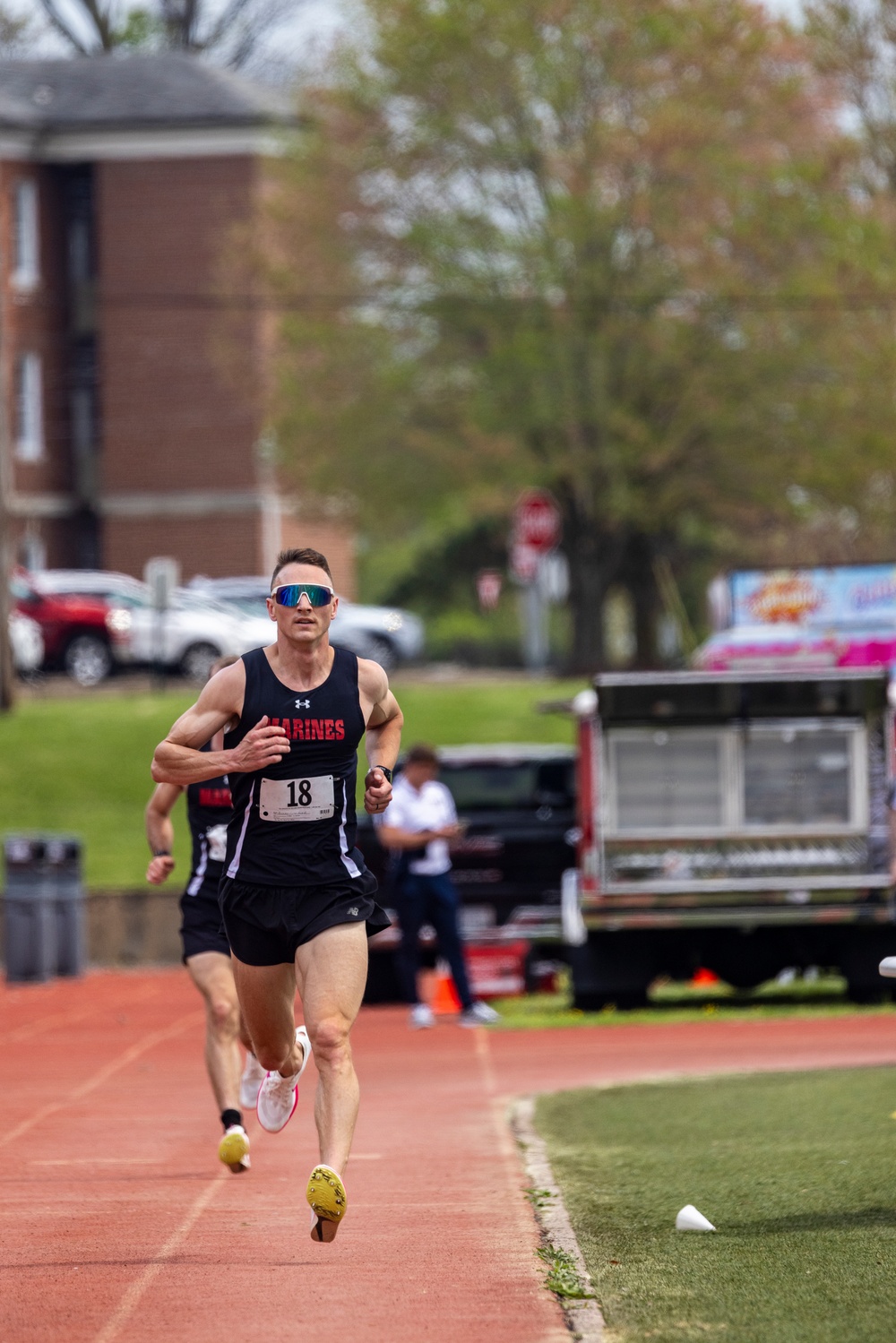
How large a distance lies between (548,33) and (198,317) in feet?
50.4

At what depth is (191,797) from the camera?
10.2 meters

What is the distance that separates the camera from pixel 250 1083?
988cm

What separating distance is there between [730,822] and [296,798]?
419 inches

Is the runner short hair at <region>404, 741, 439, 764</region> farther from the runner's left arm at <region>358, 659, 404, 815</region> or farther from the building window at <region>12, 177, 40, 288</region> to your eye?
the building window at <region>12, 177, 40, 288</region>

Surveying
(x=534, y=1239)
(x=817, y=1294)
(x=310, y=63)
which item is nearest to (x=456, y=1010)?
(x=534, y=1239)

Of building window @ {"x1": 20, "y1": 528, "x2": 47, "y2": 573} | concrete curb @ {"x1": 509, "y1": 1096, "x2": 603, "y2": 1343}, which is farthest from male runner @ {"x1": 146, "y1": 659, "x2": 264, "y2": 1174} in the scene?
building window @ {"x1": 20, "y1": 528, "x2": 47, "y2": 573}

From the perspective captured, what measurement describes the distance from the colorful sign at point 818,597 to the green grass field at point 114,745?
827 centimetres

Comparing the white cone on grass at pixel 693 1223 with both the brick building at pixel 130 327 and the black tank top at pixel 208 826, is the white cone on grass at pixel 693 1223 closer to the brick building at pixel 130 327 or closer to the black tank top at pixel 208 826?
the black tank top at pixel 208 826

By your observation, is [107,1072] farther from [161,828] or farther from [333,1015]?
[333,1015]

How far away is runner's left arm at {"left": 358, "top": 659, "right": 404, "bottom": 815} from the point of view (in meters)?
7.62

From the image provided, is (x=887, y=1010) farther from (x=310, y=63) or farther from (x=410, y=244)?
(x=310, y=63)

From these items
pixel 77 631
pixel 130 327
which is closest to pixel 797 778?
pixel 77 631

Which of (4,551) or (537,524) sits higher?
(537,524)

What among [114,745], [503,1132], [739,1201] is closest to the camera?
[739,1201]
